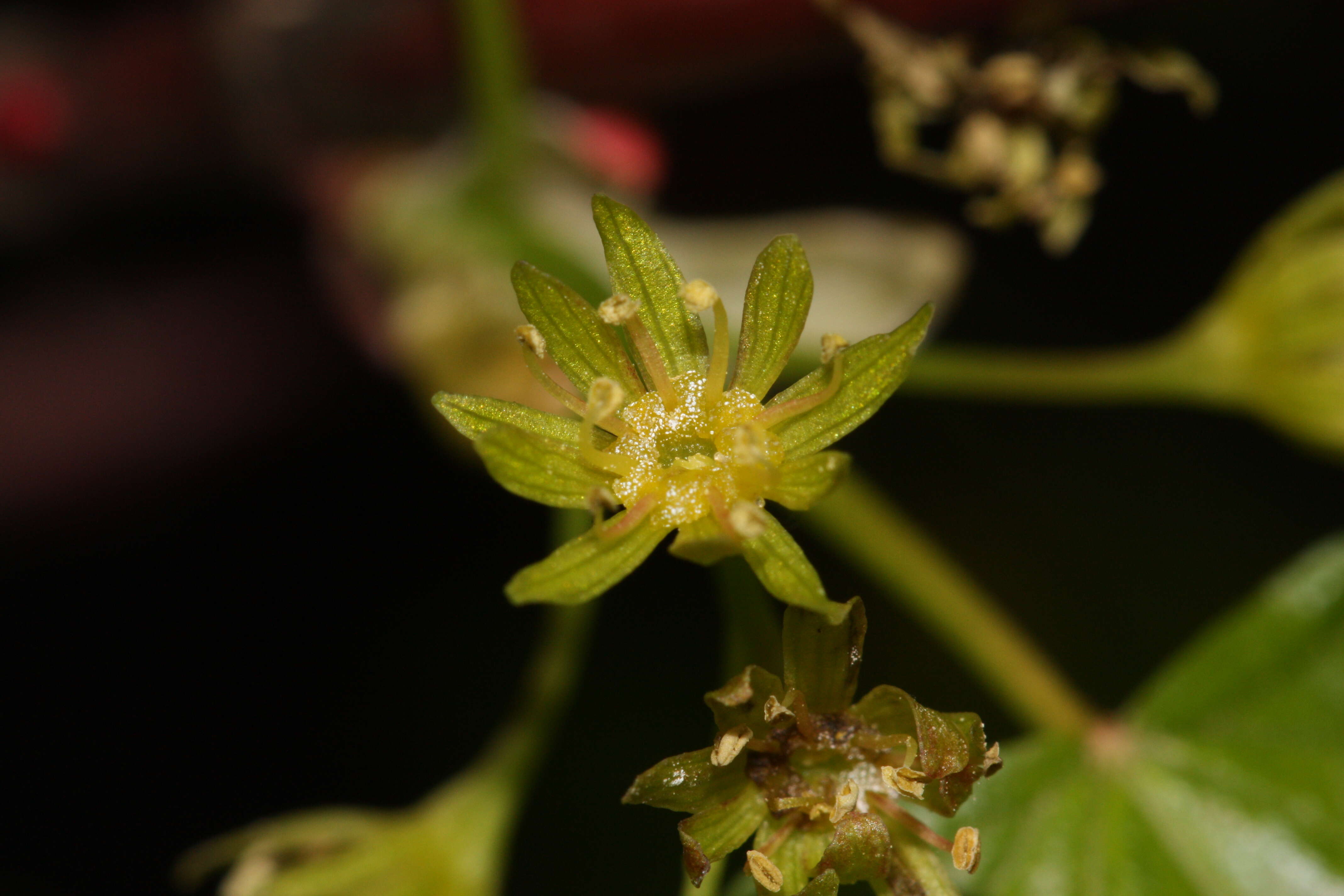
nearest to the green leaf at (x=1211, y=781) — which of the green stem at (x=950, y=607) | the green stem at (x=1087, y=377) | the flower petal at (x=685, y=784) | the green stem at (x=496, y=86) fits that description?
the green stem at (x=950, y=607)

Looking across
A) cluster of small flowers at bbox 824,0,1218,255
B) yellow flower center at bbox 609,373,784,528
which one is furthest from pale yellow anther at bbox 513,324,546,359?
cluster of small flowers at bbox 824,0,1218,255

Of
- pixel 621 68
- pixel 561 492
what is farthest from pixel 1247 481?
pixel 561 492

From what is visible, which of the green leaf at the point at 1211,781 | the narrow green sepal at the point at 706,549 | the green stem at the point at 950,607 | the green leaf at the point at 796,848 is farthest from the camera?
the green stem at the point at 950,607

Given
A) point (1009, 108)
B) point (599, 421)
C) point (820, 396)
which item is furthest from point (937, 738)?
point (1009, 108)

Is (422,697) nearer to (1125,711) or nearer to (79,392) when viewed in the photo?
(79,392)

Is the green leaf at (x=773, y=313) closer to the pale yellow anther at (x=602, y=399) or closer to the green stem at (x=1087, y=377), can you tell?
the pale yellow anther at (x=602, y=399)

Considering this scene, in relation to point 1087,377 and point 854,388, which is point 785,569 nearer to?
point 854,388

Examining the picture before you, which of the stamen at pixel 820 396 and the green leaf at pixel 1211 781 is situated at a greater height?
the stamen at pixel 820 396
